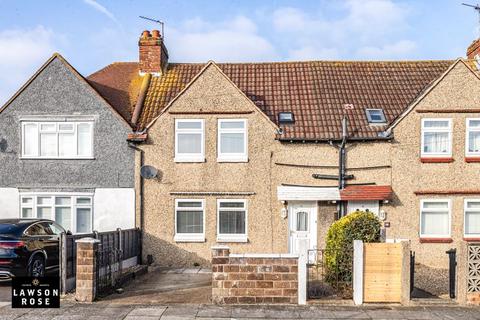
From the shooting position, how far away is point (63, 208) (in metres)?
17.0

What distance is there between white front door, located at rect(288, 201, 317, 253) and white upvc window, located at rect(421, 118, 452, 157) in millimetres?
4497

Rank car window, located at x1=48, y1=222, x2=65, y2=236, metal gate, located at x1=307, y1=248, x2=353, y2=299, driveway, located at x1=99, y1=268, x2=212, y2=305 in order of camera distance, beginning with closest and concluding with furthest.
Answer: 1. driveway, located at x1=99, y1=268, x2=212, y2=305
2. metal gate, located at x1=307, y1=248, x2=353, y2=299
3. car window, located at x1=48, y1=222, x2=65, y2=236

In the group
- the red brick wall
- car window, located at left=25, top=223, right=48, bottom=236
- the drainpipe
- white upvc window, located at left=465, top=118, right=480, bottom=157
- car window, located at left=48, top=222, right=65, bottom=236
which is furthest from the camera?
white upvc window, located at left=465, top=118, right=480, bottom=157

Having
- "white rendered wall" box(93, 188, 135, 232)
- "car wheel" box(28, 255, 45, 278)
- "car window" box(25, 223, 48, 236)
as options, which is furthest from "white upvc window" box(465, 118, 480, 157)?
"car wheel" box(28, 255, 45, 278)

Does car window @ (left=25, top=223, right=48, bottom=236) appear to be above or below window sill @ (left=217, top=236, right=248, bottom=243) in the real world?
above

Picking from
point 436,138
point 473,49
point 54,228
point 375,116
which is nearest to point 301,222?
point 375,116

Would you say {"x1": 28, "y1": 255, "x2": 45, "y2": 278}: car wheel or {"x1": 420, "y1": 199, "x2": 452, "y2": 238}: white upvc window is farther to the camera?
{"x1": 420, "y1": 199, "x2": 452, "y2": 238}: white upvc window

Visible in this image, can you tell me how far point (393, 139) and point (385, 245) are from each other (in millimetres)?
6965

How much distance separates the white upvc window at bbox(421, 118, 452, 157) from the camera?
16531 mm

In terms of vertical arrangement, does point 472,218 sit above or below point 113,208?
below

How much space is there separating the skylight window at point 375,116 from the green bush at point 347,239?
680cm

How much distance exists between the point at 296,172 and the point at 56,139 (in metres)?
8.87

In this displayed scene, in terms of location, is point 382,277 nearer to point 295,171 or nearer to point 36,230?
point 295,171

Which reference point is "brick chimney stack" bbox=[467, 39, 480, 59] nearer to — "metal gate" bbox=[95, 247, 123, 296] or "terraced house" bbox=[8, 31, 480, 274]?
"terraced house" bbox=[8, 31, 480, 274]
